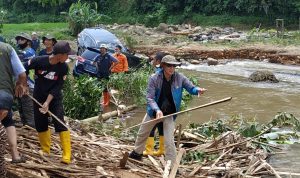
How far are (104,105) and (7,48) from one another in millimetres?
6658

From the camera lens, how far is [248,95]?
1625 centimetres

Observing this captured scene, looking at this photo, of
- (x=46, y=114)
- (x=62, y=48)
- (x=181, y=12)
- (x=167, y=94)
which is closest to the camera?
(x=62, y=48)

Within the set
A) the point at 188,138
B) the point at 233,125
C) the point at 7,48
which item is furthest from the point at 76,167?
the point at 233,125

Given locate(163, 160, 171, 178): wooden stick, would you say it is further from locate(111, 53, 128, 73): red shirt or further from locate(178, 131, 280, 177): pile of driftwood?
locate(111, 53, 128, 73): red shirt

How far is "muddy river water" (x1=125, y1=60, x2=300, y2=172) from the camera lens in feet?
38.6

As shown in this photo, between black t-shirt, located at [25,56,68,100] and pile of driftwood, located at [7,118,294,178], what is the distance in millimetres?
738

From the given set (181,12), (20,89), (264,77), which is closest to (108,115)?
(20,89)

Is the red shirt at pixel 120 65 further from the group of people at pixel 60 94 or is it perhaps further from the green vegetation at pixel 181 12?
the green vegetation at pixel 181 12

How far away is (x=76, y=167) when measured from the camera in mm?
5715

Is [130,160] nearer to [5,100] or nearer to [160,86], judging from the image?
[160,86]

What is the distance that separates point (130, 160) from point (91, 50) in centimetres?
788

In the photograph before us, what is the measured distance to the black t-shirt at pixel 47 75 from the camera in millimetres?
6102

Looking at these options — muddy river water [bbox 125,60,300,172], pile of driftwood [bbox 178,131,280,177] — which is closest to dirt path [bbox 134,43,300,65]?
muddy river water [bbox 125,60,300,172]

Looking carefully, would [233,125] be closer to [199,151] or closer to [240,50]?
[199,151]
